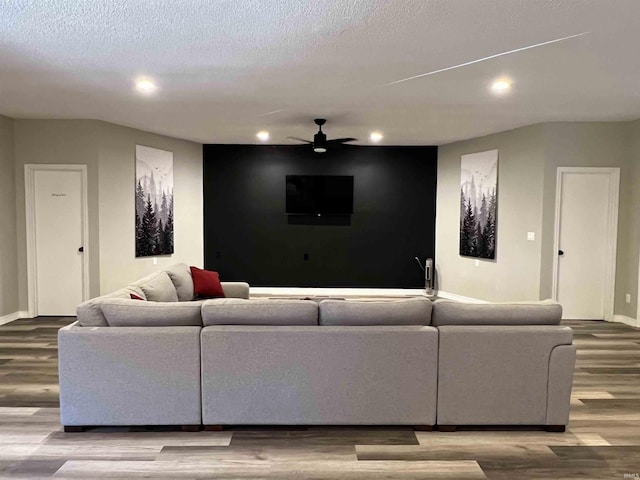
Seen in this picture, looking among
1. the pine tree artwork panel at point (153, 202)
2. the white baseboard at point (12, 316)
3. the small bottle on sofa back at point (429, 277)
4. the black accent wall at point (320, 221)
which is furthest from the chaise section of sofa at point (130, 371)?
the small bottle on sofa back at point (429, 277)

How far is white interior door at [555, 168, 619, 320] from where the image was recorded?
5.98 metres

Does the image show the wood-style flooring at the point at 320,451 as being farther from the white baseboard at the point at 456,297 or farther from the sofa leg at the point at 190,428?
the white baseboard at the point at 456,297

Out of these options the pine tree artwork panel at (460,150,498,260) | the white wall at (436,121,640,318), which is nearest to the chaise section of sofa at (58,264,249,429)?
the white wall at (436,121,640,318)

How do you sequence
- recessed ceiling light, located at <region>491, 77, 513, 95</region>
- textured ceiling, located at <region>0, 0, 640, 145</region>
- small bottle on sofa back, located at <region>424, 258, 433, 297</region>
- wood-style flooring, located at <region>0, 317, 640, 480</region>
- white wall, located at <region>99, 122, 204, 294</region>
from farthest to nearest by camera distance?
1. small bottle on sofa back, located at <region>424, 258, 433, 297</region>
2. white wall, located at <region>99, 122, 204, 294</region>
3. recessed ceiling light, located at <region>491, 77, 513, 95</region>
4. textured ceiling, located at <region>0, 0, 640, 145</region>
5. wood-style flooring, located at <region>0, 317, 640, 480</region>

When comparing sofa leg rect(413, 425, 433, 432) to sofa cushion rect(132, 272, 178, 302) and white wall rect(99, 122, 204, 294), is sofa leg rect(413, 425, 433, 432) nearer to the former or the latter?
sofa cushion rect(132, 272, 178, 302)

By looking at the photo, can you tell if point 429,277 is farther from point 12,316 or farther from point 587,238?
point 12,316

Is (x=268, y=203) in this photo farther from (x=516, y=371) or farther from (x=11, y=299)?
(x=516, y=371)

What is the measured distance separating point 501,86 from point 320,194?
4.16 metres

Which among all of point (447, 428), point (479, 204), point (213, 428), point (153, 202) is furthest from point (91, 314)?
point (479, 204)

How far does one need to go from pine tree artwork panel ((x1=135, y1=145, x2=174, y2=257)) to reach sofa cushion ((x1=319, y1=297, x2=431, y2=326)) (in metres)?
4.67

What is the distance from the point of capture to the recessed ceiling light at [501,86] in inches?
161

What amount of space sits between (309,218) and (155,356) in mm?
5420

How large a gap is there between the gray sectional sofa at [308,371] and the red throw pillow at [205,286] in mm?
2225

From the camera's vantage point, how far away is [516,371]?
9.44 feet
